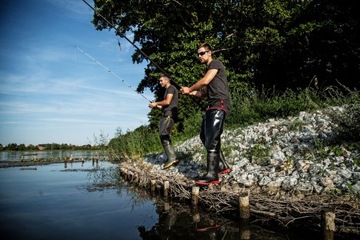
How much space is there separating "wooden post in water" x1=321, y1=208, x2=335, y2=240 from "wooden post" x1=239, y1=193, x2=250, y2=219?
4.00 feet

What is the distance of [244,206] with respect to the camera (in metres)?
4.52

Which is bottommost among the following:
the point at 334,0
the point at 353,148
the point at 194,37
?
the point at 353,148

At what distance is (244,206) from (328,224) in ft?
4.29

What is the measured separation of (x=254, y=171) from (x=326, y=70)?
14086 mm

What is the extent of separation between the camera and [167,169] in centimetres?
828

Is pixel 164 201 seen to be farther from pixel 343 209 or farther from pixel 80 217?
pixel 343 209

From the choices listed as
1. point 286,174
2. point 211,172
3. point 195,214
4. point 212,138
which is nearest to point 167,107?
point 212,138

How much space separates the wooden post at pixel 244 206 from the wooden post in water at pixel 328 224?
1.22 m

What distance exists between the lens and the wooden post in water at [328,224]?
349cm

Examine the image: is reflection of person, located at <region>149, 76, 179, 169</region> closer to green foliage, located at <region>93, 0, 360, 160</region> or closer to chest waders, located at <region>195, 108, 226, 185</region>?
chest waders, located at <region>195, 108, 226, 185</region>

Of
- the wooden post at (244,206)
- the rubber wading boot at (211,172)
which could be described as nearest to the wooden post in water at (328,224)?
the wooden post at (244,206)

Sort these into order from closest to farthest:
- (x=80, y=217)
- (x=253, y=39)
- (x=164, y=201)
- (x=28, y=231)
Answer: (x=28, y=231) < (x=80, y=217) < (x=164, y=201) < (x=253, y=39)

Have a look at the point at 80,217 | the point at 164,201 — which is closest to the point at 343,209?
the point at 164,201

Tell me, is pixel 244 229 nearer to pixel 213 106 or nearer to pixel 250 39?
pixel 213 106
